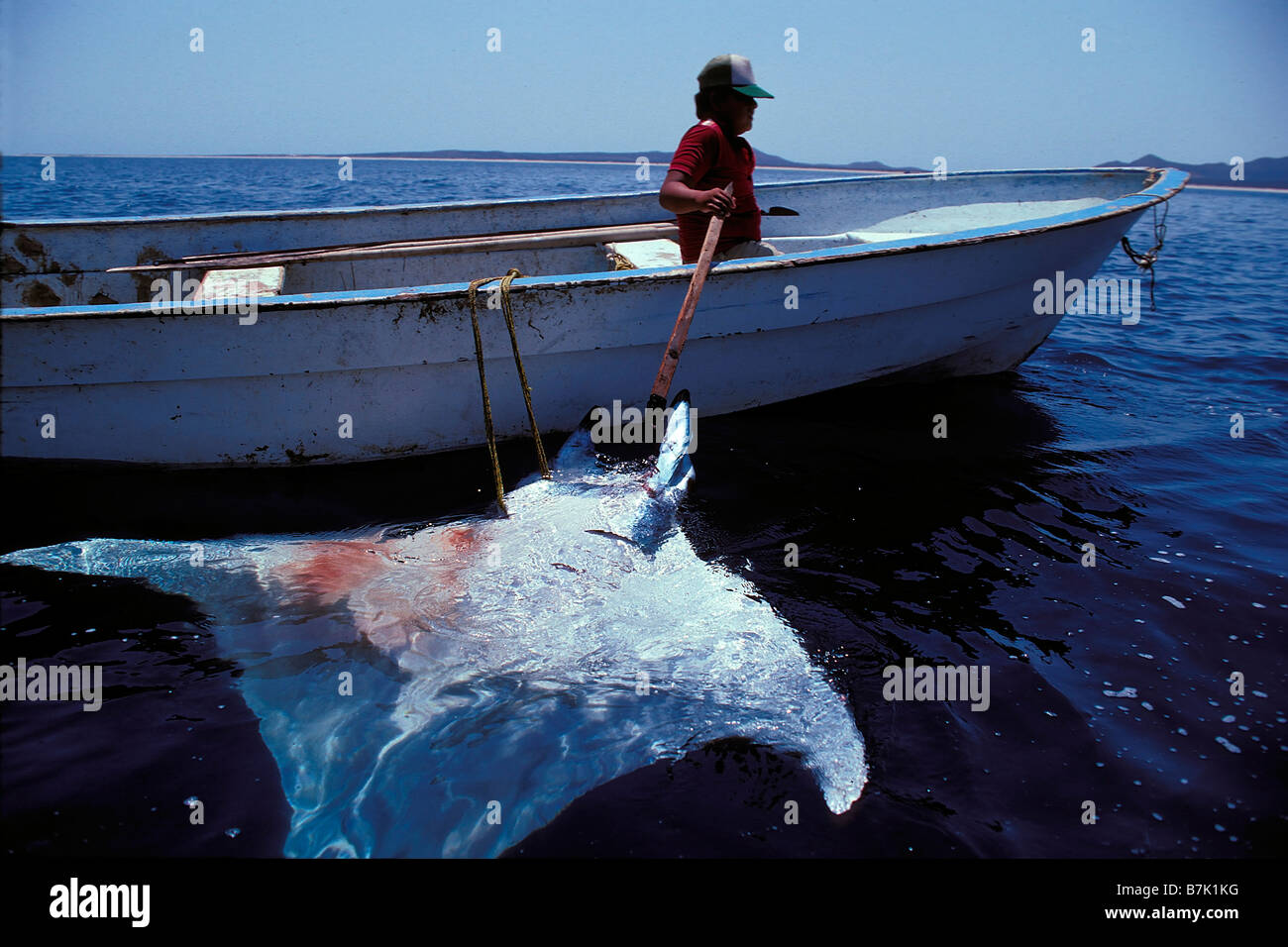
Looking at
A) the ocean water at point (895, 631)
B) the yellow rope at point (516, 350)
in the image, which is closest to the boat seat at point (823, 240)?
the ocean water at point (895, 631)

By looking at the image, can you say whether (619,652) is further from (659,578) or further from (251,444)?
(251,444)

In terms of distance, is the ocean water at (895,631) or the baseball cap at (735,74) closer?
the ocean water at (895,631)

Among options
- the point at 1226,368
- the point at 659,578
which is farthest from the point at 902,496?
the point at 1226,368

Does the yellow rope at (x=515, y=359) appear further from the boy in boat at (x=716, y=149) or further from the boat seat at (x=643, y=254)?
the boat seat at (x=643, y=254)

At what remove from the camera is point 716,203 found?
425 cm

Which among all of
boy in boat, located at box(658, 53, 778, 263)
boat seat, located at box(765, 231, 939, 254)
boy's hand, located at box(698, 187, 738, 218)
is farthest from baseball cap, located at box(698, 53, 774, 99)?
boat seat, located at box(765, 231, 939, 254)

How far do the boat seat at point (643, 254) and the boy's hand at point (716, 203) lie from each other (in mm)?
897

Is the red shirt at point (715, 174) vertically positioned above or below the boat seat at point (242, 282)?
above

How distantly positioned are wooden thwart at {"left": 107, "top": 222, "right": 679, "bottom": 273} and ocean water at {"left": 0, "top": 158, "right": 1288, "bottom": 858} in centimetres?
195

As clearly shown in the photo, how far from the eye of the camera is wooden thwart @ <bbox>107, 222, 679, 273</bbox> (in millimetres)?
5352

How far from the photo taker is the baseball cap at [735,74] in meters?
4.18

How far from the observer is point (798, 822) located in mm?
2340
